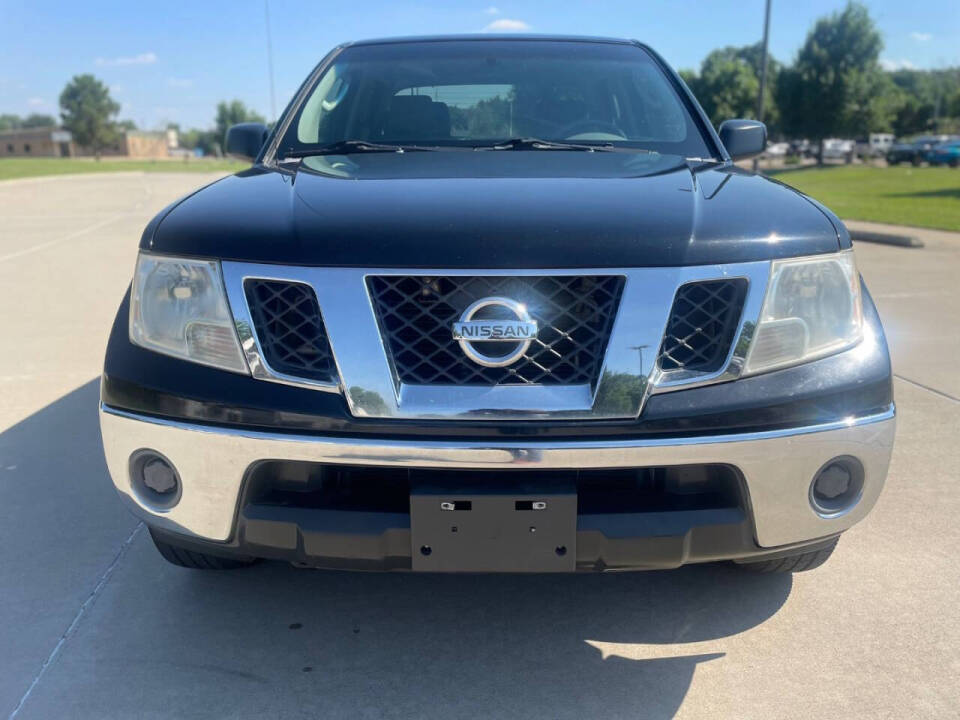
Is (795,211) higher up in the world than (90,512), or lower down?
higher up

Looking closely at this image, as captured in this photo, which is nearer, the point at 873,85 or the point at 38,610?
the point at 38,610

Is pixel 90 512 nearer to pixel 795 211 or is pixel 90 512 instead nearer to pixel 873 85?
pixel 795 211

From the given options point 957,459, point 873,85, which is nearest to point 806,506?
point 957,459

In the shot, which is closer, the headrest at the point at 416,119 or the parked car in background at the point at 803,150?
the headrest at the point at 416,119

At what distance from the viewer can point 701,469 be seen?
2.00 m

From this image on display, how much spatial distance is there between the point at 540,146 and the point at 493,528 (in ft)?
5.07

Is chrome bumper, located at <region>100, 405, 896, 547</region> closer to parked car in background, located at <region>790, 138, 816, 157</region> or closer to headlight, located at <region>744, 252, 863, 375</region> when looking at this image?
headlight, located at <region>744, 252, 863, 375</region>

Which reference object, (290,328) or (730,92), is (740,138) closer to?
(290,328)

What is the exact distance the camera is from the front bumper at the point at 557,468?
1.91 metres

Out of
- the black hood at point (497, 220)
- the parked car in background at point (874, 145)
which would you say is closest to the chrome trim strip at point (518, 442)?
the black hood at point (497, 220)

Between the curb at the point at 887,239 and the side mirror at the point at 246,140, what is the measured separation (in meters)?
9.21

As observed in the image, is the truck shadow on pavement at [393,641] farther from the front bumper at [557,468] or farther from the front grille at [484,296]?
the front grille at [484,296]

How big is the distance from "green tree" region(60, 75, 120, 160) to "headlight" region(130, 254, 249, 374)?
12988 cm

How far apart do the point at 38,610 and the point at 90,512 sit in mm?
729
